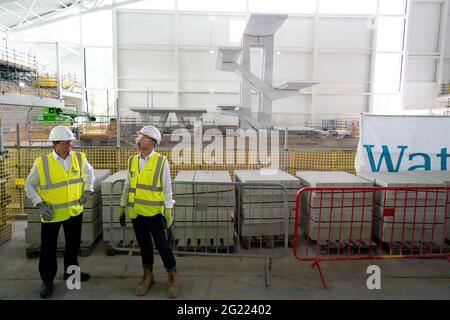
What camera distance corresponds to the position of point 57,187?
12.3ft

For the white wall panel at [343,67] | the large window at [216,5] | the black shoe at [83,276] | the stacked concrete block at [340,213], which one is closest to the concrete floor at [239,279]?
the black shoe at [83,276]

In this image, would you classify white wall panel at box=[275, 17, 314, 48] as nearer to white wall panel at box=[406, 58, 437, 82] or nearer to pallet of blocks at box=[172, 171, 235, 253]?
white wall panel at box=[406, 58, 437, 82]

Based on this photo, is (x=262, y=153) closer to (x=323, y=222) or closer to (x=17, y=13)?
(x=323, y=222)

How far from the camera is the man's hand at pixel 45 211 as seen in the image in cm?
361

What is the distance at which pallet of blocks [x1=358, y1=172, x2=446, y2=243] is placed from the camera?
5.00 metres

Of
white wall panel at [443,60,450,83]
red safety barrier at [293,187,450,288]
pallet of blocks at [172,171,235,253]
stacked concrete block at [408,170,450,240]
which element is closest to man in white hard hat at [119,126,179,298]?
pallet of blocks at [172,171,235,253]

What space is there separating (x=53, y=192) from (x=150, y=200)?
3.80 ft

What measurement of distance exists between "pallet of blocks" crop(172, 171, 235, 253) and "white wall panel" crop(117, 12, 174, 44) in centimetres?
1806

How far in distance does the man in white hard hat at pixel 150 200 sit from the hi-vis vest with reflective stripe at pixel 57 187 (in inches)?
27.0

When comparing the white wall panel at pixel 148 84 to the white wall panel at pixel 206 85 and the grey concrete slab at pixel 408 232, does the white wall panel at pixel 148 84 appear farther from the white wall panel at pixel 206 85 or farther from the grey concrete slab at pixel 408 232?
the grey concrete slab at pixel 408 232

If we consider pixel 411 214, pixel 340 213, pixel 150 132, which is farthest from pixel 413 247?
pixel 150 132

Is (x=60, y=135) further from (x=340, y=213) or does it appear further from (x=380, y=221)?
(x=380, y=221)

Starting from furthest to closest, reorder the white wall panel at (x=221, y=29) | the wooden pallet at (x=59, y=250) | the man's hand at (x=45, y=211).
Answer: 1. the white wall panel at (x=221, y=29)
2. the wooden pallet at (x=59, y=250)
3. the man's hand at (x=45, y=211)
